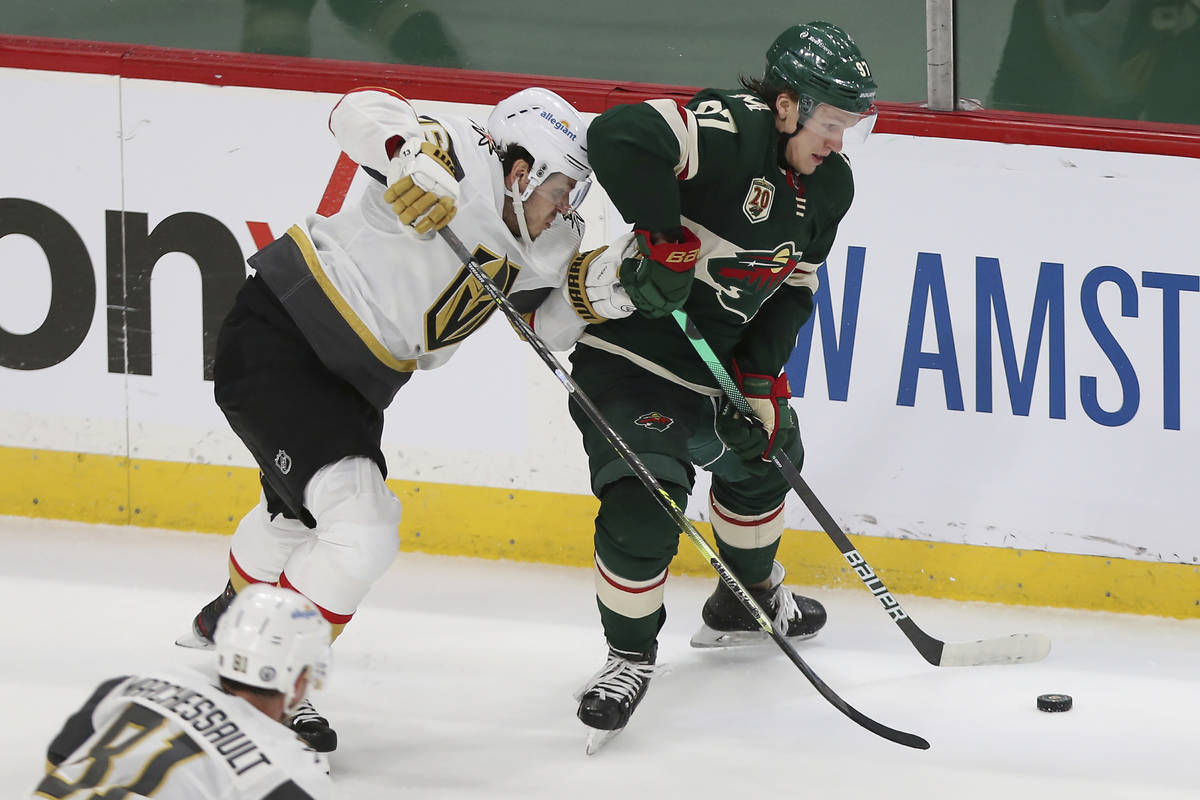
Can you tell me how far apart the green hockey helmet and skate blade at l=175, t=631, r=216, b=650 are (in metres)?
1.67

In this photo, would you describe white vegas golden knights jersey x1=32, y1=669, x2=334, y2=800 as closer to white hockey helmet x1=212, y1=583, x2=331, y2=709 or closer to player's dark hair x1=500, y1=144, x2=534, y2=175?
white hockey helmet x1=212, y1=583, x2=331, y2=709

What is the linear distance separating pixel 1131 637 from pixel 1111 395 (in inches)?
22.1

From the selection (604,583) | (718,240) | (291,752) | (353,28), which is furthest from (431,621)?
(291,752)

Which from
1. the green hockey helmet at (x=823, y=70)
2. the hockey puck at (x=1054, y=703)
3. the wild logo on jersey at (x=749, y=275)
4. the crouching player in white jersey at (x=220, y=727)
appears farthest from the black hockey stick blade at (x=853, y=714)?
the crouching player in white jersey at (x=220, y=727)

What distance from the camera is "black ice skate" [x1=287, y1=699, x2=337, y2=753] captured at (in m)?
2.83

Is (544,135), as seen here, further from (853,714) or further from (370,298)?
(853,714)

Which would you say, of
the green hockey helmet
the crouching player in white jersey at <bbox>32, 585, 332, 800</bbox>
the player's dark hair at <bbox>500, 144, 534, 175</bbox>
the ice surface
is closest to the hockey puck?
the ice surface

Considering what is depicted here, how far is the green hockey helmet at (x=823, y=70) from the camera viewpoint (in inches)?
109

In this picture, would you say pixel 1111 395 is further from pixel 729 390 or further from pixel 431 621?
pixel 431 621

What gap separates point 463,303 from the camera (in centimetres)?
282

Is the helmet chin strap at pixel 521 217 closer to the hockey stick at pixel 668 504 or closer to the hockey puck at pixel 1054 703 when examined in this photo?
the hockey stick at pixel 668 504

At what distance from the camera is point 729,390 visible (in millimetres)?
3061

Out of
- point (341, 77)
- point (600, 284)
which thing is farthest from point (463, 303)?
point (341, 77)

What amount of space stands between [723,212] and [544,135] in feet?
1.32
